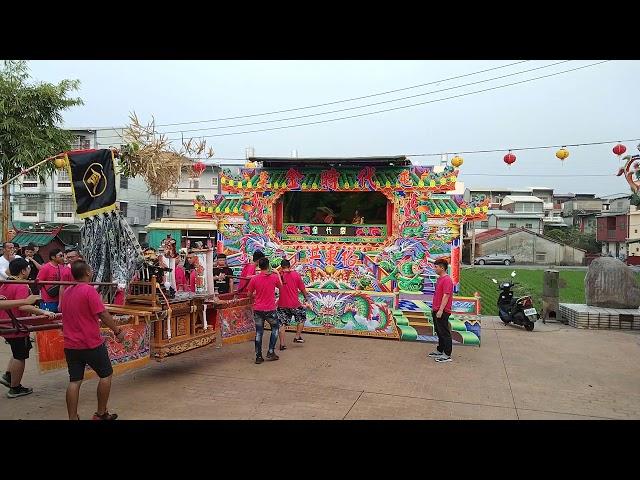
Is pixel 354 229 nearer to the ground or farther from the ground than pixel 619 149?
nearer to the ground

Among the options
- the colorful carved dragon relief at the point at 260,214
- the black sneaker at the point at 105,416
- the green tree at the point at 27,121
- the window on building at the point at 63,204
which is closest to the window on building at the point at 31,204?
the window on building at the point at 63,204

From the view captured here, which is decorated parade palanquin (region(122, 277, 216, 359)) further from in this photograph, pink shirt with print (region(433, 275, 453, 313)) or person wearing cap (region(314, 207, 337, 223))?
person wearing cap (region(314, 207, 337, 223))

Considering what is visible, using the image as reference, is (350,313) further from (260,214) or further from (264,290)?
(260,214)

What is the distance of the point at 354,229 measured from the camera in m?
10.2

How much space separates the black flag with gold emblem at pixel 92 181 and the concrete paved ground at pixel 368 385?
89.7 inches

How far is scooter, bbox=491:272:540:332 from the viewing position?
10273mm

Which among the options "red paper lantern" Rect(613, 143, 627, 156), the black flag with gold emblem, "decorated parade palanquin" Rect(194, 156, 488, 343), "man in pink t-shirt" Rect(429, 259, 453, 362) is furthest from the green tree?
"red paper lantern" Rect(613, 143, 627, 156)

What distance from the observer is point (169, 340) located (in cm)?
620

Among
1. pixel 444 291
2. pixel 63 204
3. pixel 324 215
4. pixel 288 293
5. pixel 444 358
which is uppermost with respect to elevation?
pixel 63 204

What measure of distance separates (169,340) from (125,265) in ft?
3.65

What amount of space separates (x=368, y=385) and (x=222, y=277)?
4.21m

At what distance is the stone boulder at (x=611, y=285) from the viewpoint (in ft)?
A: 35.0

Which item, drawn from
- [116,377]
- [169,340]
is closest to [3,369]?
[116,377]

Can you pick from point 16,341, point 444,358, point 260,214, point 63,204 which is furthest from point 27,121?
point 63,204
